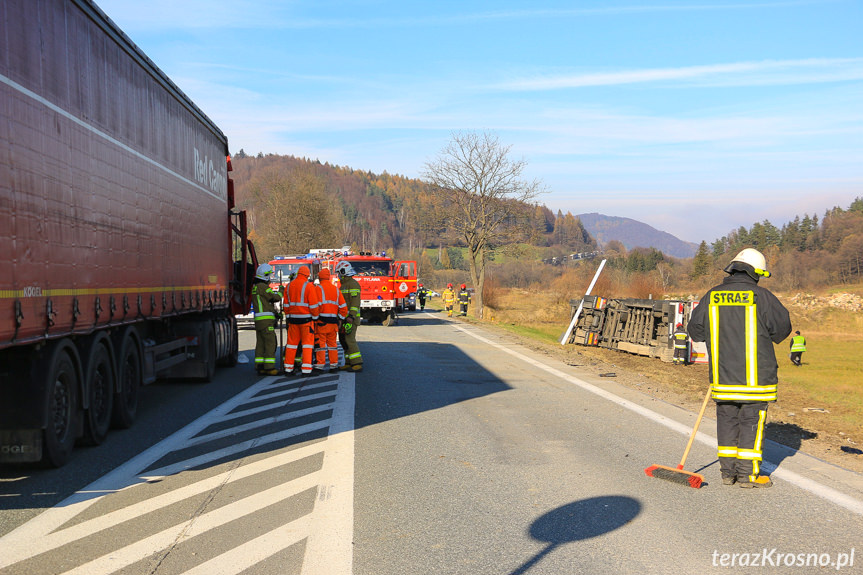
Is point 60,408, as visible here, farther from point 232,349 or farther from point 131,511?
point 232,349

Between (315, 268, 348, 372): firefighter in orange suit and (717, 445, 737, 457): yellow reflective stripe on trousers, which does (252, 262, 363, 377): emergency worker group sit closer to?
(315, 268, 348, 372): firefighter in orange suit

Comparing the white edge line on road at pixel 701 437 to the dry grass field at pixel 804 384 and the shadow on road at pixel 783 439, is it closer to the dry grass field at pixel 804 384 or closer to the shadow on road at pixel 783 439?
the shadow on road at pixel 783 439

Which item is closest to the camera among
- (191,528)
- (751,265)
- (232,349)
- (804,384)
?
(191,528)

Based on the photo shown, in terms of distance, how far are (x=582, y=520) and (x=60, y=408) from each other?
4.75 metres

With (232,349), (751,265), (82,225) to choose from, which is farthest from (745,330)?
(232,349)

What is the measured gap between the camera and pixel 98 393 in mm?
8234

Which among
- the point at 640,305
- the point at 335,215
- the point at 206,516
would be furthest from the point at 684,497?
the point at 335,215

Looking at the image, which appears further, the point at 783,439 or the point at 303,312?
the point at 303,312

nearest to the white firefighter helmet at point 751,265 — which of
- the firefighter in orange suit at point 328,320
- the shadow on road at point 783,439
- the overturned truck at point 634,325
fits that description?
the shadow on road at point 783,439

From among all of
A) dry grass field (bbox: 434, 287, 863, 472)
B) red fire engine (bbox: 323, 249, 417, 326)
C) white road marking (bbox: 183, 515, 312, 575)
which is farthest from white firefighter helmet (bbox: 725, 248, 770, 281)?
red fire engine (bbox: 323, 249, 417, 326)

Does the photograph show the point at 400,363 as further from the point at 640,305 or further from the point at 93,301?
the point at 93,301

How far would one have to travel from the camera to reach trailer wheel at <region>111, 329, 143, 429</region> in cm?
877

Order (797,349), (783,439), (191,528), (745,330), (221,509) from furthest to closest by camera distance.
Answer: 1. (797,349)
2. (783,439)
3. (745,330)
4. (221,509)
5. (191,528)

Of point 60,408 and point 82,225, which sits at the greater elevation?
point 82,225
